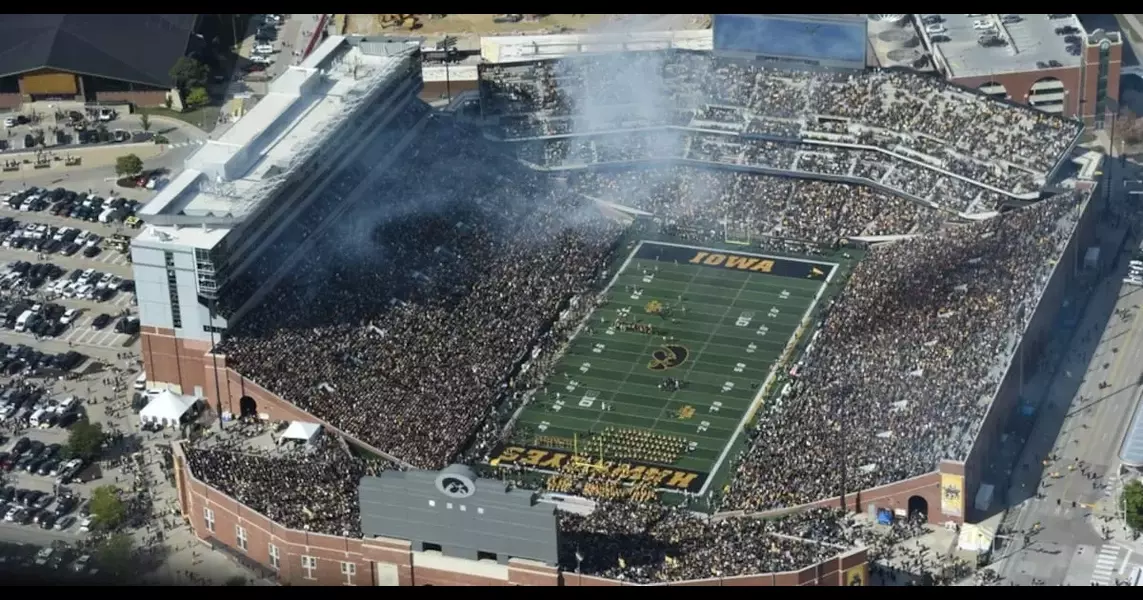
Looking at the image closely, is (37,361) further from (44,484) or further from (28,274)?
(44,484)

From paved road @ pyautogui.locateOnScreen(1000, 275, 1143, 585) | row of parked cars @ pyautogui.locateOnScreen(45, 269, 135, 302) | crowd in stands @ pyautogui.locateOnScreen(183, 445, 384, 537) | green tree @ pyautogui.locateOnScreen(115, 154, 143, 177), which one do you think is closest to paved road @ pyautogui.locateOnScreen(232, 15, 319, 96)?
green tree @ pyautogui.locateOnScreen(115, 154, 143, 177)

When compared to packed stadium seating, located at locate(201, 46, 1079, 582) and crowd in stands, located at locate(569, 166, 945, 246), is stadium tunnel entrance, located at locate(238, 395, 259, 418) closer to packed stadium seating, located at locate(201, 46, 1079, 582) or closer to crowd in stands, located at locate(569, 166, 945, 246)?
packed stadium seating, located at locate(201, 46, 1079, 582)

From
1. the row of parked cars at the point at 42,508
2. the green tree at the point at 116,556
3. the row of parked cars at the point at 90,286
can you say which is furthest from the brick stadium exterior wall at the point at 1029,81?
the green tree at the point at 116,556

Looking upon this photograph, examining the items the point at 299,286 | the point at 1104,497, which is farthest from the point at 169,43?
the point at 1104,497

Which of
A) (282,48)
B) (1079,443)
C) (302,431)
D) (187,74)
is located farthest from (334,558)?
(282,48)

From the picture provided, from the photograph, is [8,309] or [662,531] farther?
[8,309]

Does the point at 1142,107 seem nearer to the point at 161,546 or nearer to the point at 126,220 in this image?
the point at 126,220

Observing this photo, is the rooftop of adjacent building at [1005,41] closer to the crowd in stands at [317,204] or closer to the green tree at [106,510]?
the crowd in stands at [317,204]
